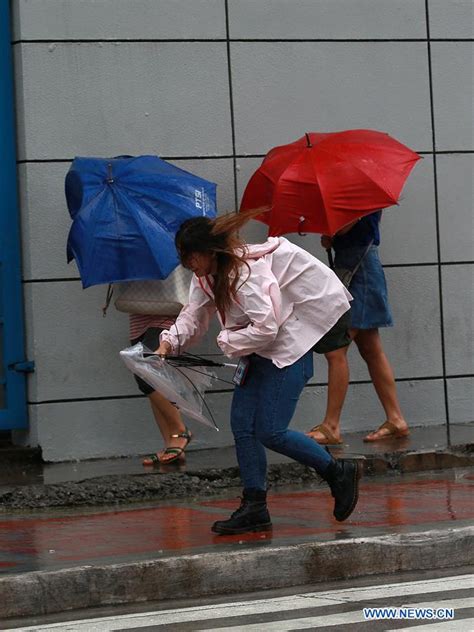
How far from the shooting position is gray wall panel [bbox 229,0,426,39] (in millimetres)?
11000

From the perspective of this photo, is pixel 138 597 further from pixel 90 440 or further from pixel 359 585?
pixel 90 440

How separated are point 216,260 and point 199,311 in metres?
0.38

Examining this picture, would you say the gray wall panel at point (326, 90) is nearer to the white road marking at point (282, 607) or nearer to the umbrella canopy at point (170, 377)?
the umbrella canopy at point (170, 377)

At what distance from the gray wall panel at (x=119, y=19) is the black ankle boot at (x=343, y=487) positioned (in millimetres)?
4475

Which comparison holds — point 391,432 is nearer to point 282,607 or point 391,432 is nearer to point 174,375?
point 174,375

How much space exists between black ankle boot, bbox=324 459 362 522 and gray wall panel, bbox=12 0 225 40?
14.7ft

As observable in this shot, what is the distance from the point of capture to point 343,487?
7.50 metres

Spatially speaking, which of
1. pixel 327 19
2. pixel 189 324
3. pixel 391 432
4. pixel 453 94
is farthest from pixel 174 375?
pixel 453 94

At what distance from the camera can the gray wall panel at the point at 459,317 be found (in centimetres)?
1146

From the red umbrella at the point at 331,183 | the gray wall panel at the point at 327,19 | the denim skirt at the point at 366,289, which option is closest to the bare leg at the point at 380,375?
the denim skirt at the point at 366,289

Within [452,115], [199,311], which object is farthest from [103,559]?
[452,115]

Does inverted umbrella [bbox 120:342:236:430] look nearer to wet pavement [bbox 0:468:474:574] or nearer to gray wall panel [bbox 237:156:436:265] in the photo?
wet pavement [bbox 0:468:474:574]

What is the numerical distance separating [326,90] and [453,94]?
3.60 feet

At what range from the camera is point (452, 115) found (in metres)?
11.5
